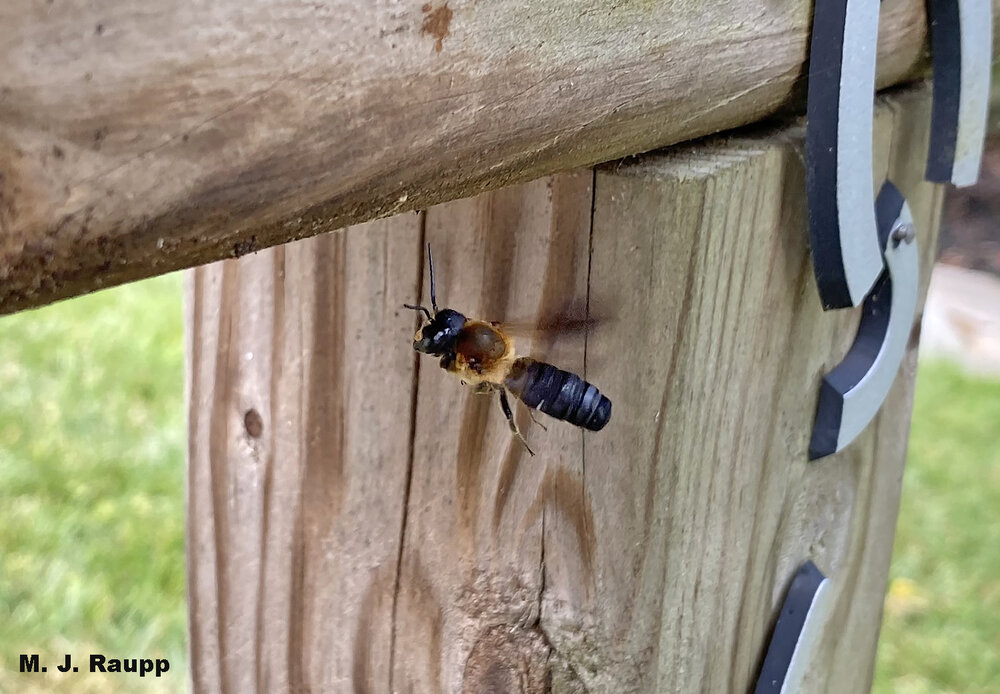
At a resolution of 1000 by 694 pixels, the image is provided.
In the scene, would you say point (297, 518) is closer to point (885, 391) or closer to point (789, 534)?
point (789, 534)

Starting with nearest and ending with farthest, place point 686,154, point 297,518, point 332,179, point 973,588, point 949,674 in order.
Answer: point 332,179 < point 686,154 < point 297,518 < point 949,674 < point 973,588

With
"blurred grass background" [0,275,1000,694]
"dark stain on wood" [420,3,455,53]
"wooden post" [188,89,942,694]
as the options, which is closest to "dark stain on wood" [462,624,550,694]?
"wooden post" [188,89,942,694]

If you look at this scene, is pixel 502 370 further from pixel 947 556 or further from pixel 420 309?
pixel 947 556

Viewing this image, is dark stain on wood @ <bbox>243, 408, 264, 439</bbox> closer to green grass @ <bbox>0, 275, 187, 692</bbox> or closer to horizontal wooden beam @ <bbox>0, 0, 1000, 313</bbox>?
horizontal wooden beam @ <bbox>0, 0, 1000, 313</bbox>

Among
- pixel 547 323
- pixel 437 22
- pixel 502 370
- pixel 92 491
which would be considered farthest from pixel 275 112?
pixel 92 491

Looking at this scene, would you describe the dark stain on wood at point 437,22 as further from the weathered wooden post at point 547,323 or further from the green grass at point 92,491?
the green grass at point 92,491

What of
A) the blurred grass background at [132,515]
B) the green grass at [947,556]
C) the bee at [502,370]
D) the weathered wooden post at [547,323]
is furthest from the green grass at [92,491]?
the green grass at [947,556]

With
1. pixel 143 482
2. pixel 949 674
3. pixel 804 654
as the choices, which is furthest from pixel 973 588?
pixel 143 482
